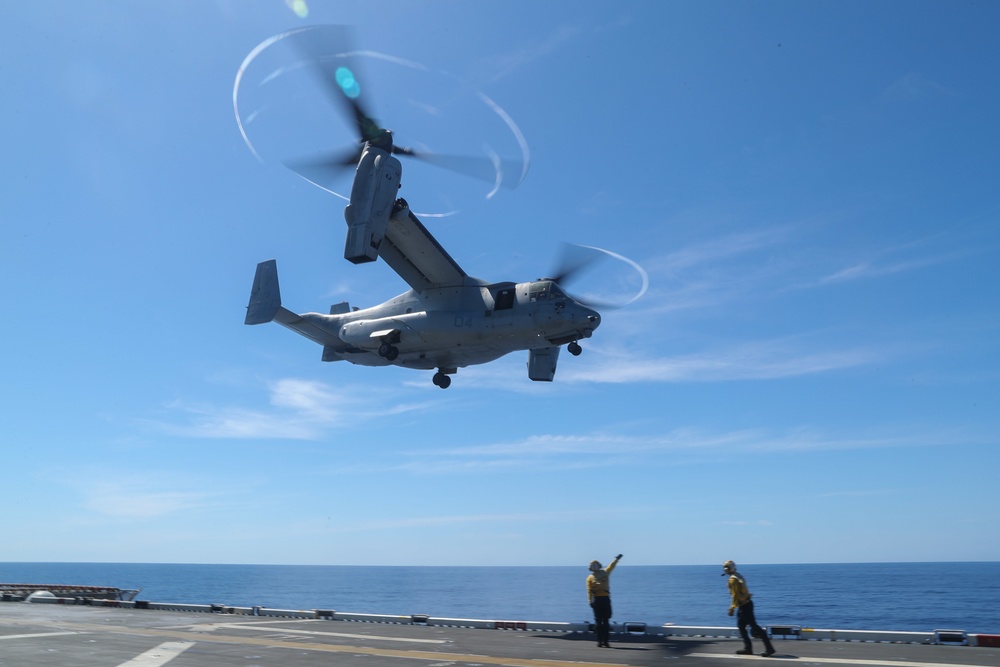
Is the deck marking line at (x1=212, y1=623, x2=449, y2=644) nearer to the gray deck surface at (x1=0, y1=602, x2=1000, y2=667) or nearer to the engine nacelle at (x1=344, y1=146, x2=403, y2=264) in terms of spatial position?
the gray deck surface at (x1=0, y1=602, x2=1000, y2=667)

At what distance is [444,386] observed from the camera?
32.0m

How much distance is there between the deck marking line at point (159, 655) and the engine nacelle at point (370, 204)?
13.1 meters

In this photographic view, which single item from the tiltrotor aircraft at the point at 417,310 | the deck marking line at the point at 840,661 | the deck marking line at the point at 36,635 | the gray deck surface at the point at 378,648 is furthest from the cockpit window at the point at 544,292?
the deck marking line at the point at 36,635

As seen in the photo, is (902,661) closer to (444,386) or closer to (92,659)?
(92,659)

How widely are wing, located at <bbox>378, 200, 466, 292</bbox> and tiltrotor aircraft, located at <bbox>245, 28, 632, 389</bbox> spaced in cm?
4

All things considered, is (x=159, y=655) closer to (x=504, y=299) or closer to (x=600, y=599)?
(x=600, y=599)

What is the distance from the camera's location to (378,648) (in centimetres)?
1672

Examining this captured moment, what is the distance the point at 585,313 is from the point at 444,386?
8061 mm

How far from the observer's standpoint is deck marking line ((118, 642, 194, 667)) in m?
13.8

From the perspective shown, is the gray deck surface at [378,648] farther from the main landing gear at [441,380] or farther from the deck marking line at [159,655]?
the main landing gear at [441,380]

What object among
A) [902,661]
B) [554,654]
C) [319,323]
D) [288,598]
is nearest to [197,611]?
[319,323]

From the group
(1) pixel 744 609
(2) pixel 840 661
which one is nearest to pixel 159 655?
(1) pixel 744 609

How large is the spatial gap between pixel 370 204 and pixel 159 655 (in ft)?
51.7

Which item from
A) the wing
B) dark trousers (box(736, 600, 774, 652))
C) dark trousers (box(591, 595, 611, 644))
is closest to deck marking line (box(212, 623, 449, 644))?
dark trousers (box(591, 595, 611, 644))
